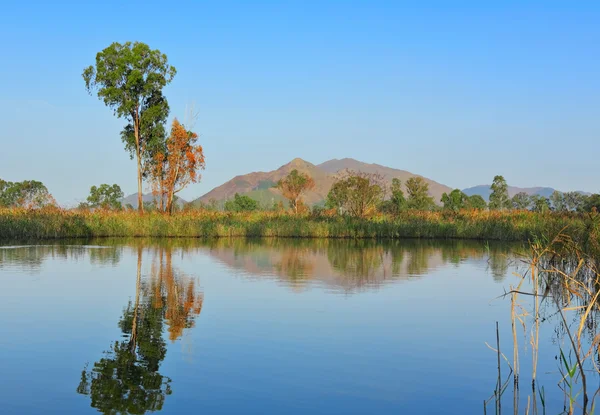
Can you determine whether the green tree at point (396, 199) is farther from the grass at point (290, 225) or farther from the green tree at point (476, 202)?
the grass at point (290, 225)

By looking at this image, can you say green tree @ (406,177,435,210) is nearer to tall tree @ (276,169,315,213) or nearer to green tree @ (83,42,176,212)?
tall tree @ (276,169,315,213)

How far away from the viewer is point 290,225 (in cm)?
3142

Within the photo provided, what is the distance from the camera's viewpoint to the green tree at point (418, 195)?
51.0 meters

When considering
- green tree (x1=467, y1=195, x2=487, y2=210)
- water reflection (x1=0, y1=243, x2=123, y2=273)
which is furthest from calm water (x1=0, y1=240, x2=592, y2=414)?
green tree (x1=467, y1=195, x2=487, y2=210)

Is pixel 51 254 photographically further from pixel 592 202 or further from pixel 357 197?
pixel 592 202

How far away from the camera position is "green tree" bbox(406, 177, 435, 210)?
51000mm

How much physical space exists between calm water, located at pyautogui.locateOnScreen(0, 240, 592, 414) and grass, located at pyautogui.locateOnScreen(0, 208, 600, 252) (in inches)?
540

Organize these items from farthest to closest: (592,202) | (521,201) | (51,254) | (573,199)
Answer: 1. (521,201)
2. (573,199)
3. (592,202)
4. (51,254)

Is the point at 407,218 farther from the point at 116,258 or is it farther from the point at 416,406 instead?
the point at 416,406

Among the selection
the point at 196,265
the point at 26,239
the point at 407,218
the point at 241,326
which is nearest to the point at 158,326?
the point at 241,326

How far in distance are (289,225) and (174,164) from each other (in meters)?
9.98

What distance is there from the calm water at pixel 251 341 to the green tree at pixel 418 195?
35730mm

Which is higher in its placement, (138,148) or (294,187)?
(138,148)

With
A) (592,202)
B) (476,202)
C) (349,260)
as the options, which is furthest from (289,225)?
(476,202)
